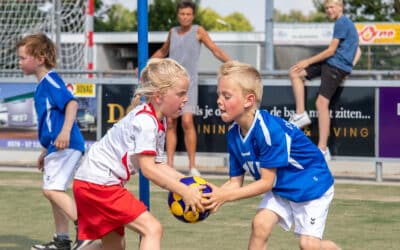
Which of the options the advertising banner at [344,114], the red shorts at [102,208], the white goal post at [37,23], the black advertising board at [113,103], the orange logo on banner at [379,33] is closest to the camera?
the red shorts at [102,208]

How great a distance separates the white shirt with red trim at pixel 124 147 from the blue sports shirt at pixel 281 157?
1.68 feet

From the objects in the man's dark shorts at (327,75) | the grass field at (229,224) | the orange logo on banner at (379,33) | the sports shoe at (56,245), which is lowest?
the grass field at (229,224)

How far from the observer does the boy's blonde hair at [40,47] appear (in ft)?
27.4

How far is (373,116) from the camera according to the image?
520 inches

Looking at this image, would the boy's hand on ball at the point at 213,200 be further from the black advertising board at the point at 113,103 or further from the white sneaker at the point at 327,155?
the black advertising board at the point at 113,103

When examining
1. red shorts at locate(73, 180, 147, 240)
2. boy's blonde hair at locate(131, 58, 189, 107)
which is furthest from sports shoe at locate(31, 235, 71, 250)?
boy's blonde hair at locate(131, 58, 189, 107)

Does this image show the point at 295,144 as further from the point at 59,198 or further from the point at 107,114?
the point at 107,114

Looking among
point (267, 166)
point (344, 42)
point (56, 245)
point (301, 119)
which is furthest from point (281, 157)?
point (301, 119)

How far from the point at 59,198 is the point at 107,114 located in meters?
6.25

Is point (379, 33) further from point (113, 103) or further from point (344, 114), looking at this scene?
point (344, 114)

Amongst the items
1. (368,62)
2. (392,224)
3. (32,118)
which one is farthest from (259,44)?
(392,224)

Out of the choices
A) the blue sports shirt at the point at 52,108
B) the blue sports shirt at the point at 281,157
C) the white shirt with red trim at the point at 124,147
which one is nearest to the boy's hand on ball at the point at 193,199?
the white shirt with red trim at the point at 124,147

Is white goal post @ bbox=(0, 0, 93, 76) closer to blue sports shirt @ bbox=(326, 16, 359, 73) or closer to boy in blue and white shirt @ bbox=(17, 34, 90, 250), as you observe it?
blue sports shirt @ bbox=(326, 16, 359, 73)

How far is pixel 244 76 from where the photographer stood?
6344 millimetres
